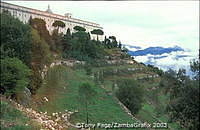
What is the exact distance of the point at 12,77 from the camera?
34781 mm

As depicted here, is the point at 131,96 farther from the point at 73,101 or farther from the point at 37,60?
the point at 37,60

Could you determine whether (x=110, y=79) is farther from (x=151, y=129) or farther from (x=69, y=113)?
(x=69, y=113)

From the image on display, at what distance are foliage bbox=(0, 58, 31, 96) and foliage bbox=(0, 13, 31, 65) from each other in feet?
12.0

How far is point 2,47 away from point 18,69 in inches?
200

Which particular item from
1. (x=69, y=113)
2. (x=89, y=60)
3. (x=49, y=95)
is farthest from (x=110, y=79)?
(x=69, y=113)

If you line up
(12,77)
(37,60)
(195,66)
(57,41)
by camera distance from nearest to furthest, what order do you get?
(195,66) → (12,77) → (37,60) → (57,41)

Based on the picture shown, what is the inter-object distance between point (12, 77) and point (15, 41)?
6453mm

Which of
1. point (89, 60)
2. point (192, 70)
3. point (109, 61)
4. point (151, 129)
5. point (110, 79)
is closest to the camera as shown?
point (192, 70)

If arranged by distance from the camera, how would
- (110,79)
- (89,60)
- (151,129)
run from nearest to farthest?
(151,129)
(110,79)
(89,60)

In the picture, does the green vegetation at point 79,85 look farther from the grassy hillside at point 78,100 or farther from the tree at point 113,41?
the tree at point 113,41

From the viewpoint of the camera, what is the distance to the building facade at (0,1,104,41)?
77.4 meters

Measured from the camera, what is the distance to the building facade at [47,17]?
3048 inches

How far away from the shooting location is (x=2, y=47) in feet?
129

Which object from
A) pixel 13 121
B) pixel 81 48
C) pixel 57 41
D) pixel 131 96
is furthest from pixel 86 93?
pixel 81 48
